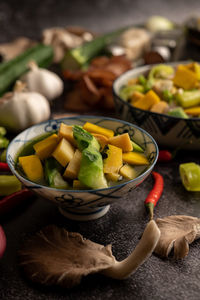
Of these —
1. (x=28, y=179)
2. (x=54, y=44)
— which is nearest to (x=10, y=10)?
(x=54, y=44)

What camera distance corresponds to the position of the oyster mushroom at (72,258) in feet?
3.42

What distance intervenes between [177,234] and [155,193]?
241 millimetres

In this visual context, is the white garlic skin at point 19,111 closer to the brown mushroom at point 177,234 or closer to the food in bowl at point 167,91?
the food in bowl at point 167,91

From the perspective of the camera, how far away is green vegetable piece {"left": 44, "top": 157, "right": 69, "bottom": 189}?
1.16 meters

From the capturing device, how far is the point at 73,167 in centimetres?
116

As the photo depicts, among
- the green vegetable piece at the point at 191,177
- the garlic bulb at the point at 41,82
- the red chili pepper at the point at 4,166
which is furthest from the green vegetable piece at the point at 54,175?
the garlic bulb at the point at 41,82

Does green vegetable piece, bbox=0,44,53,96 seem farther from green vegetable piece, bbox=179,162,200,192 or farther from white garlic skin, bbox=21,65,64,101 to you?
green vegetable piece, bbox=179,162,200,192

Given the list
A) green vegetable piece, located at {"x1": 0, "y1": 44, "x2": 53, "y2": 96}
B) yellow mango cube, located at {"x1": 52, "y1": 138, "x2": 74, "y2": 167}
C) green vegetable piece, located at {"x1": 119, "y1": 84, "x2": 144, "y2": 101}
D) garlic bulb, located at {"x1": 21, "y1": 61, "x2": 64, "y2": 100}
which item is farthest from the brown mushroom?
green vegetable piece, located at {"x1": 0, "y1": 44, "x2": 53, "y2": 96}

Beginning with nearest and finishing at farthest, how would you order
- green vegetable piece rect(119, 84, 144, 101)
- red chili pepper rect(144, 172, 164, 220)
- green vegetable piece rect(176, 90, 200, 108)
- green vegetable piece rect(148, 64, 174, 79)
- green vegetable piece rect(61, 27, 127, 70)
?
1. red chili pepper rect(144, 172, 164, 220)
2. green vegetable piece rect(176, 90, 200, 108)
3. green vegetable piece rect(119, 84, 144, 101)
4. green vegetable piece rect(148, 64, 174, 79)
5. green vegetable piece rect(61, 27, 127, 70)

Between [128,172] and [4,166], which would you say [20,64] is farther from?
[128,172]

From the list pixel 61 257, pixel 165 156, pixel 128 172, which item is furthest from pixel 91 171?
pixel 165 156

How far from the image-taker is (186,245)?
117cm

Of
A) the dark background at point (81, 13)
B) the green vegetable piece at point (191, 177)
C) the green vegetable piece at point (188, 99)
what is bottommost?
the dark background at point (81, 13)

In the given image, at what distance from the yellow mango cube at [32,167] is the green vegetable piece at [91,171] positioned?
16 cm
